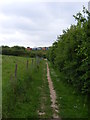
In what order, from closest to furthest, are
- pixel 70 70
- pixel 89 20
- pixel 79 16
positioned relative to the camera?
pixel 89 20 < pixel 79 16 < pixel 70 70

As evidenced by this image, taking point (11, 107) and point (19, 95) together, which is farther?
point (19, 95)

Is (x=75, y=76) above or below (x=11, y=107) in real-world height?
above

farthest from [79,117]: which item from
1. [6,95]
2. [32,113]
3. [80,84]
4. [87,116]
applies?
[6,95]

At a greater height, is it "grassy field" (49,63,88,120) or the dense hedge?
the dense hedge

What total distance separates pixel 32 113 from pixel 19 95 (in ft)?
7.04

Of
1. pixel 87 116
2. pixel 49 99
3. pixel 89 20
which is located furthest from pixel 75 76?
pixel 89 20

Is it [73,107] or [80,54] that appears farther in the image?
[73,107]

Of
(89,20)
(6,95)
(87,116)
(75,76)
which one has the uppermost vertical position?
(89,20)

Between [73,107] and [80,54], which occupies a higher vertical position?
[80,54]

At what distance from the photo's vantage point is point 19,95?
9.43 m

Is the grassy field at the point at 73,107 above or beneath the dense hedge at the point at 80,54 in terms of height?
beneath

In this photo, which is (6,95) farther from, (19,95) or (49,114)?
(49,114)

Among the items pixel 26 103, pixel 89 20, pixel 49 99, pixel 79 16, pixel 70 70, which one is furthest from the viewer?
pixel 70 70

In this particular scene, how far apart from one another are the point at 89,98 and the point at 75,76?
4.52 feet
